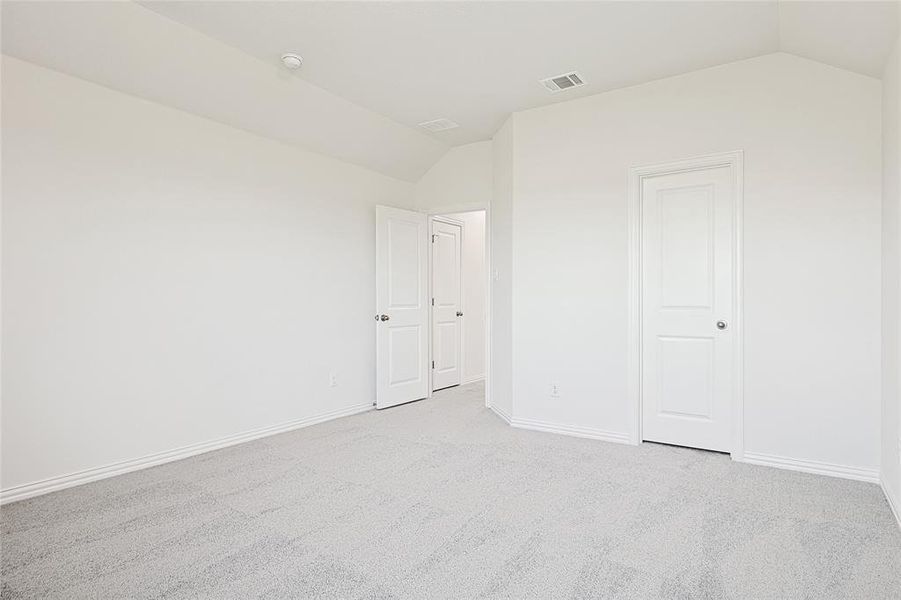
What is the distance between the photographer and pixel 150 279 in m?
3.30

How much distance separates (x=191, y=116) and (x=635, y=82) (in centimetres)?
319

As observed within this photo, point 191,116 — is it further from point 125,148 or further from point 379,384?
point 379,384

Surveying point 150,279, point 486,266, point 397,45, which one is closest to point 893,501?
point 486,266

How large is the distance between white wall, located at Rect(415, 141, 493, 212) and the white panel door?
271mm

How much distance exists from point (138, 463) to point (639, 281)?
365 cm

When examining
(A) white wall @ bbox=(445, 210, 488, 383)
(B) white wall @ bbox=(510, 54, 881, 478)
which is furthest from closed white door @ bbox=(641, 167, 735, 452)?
(A) white wall @ bbox=(445, 210, 488, 383)

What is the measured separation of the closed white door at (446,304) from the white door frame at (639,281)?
2.48m

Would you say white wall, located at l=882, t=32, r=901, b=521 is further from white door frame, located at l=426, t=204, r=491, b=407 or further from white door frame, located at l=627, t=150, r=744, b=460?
white door frame, located at l=426, t=204, r=491, b=407

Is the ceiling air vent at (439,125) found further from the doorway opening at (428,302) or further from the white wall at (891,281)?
the white wall at (891,281)

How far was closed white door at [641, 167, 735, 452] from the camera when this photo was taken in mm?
3428

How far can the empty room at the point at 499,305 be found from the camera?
224cm

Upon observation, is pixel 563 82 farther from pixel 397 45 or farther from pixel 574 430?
pixel 574 430

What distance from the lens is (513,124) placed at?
4.23 metres

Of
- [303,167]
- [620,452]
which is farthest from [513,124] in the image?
[620,452]
